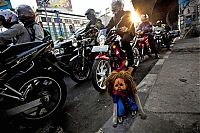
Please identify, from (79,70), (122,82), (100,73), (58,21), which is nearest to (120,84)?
(122,82)

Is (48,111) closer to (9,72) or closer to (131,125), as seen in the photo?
(9,72)

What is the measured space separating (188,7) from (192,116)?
30.4ft

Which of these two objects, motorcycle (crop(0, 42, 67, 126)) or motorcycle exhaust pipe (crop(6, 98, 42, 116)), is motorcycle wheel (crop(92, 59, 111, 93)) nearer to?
motorcycle (crop(0, 42, 67, 126))

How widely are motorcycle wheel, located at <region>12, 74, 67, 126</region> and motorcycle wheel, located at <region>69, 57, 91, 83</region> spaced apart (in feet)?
5.08

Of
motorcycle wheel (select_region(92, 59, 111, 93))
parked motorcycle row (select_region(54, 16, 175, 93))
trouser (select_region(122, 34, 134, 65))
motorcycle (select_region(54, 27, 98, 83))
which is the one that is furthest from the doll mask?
motorcycle (select_region(54, 27, 98, 83))

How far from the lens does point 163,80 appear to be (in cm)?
367

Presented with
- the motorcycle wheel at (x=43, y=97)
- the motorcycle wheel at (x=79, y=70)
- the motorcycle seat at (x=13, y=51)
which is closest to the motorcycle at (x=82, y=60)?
the motorcycle wheel at (x=79, y=70)

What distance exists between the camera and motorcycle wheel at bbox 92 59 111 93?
3.52m

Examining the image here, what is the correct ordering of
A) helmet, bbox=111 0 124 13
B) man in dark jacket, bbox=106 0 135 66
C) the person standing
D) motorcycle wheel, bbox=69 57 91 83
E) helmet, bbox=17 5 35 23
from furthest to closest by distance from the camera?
motorcycle wheel, bbox=69 57 91 83
helmet, bbox=111 0 124 13
man in dark jacket, bbox=106 0 135 66
helmet, bbox=17 5 35 23
the person standing

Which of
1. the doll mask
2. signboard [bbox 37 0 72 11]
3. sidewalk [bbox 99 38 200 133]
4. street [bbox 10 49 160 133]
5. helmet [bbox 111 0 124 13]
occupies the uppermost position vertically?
signboard [bbox 37 0 72 11]

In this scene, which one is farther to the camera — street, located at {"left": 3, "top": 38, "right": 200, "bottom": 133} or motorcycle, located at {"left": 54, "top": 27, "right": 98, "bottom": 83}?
motorcycle, located at {"left": 54, "top": 27, "right": 98, "bottom": 83}

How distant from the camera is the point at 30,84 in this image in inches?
107

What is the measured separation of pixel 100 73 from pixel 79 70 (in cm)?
123

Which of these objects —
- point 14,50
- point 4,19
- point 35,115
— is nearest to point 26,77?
point 14,50
